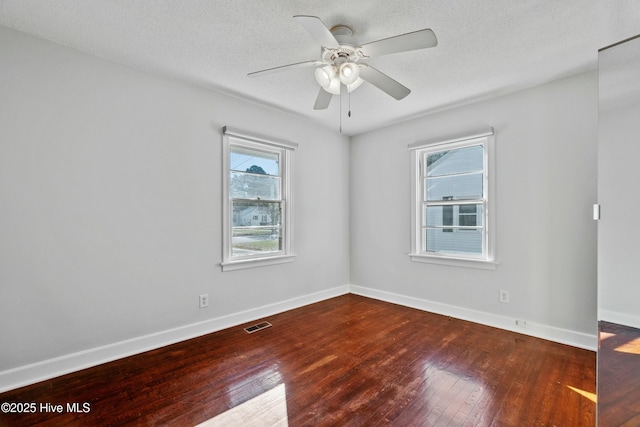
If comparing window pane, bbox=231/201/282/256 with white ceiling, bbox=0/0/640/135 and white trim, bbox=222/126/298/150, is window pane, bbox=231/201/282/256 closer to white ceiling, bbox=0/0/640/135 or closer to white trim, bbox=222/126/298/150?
white trim, bbox=222/126/298/150

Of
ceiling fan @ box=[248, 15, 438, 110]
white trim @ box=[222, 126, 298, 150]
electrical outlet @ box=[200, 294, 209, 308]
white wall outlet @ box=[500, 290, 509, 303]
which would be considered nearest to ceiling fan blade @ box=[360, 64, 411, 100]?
ceiling fan @ box=[248, 15, 438, 110]

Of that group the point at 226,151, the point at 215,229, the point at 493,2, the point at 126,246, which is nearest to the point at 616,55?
the point at 493,2

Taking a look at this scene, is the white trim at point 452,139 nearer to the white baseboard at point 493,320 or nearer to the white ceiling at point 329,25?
the white ceiling at point 329,25

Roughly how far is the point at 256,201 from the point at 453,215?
7.99 ft

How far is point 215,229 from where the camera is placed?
308cm

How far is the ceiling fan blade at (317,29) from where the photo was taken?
1524 millimetres

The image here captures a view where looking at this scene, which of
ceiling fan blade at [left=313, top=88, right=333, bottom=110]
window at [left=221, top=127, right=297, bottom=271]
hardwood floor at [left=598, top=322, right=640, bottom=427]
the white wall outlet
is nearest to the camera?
hardwood floor at [left=598, top=322, right=640, bottom=427]

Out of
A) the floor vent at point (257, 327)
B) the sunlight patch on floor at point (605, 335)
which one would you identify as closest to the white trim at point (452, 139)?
the sunlight patch on floor at point (605, 335)

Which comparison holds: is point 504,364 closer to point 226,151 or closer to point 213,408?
point 213,408

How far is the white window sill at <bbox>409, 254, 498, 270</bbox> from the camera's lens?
3217 mm

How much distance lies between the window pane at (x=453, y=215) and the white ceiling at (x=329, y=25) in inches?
53.2

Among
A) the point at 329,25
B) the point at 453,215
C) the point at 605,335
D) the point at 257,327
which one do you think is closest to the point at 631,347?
the point at 605,335

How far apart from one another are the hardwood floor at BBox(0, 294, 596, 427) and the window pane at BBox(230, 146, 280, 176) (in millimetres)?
1831

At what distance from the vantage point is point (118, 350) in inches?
96.3
